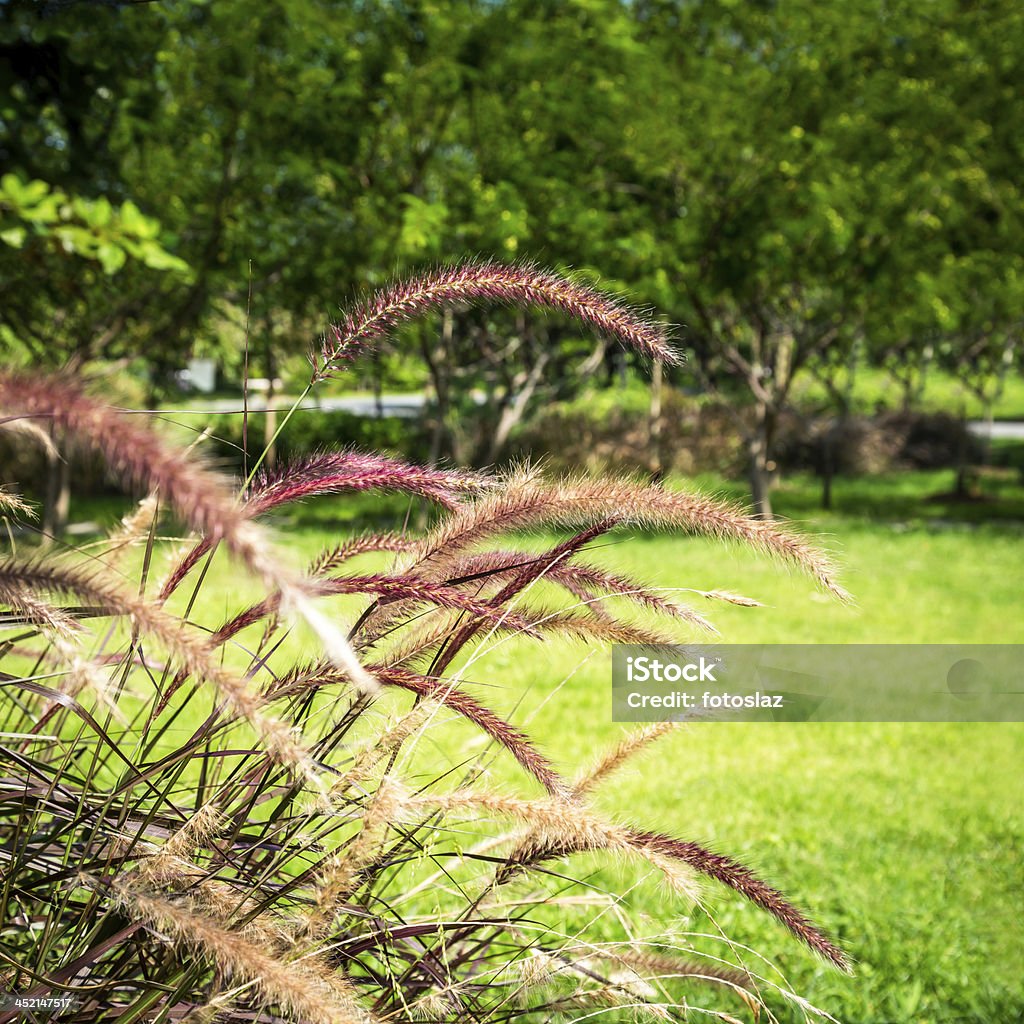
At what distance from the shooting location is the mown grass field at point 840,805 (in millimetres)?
2809

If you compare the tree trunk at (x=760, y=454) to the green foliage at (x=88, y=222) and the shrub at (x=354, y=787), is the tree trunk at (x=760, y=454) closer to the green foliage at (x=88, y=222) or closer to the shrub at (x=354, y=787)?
the green foliage at (x=88, y=222)

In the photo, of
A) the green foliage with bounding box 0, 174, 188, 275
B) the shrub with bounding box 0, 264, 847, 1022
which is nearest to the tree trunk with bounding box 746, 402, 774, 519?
the green foliage with bounding box 0, 174, 188, 275

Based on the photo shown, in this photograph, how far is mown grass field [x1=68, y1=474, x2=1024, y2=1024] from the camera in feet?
9.21

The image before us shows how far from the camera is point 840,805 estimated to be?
4496mm

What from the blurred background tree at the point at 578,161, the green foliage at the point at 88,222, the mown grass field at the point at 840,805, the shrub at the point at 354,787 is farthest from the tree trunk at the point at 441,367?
the shrub at the point at 354,787

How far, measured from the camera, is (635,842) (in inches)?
45.2

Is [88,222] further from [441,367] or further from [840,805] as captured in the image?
[441,367]

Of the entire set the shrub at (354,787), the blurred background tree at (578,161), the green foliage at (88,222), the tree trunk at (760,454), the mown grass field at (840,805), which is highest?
the blurred background tree at (578,161)

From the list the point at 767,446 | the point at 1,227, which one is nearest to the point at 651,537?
the point at 767,446

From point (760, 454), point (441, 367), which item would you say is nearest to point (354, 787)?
point (441, 367)

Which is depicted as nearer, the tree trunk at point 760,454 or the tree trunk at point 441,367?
the tree trunk at point 441,367

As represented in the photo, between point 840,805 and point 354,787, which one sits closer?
point 354,787

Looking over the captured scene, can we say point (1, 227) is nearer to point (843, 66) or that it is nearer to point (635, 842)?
point (635, 842)

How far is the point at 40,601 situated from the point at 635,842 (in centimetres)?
69
